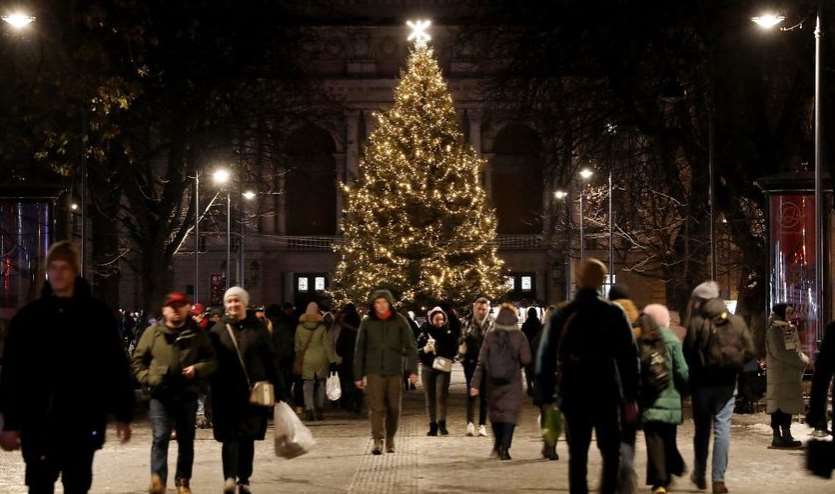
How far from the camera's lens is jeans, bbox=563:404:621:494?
10.5 metres

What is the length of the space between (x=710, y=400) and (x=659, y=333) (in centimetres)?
118

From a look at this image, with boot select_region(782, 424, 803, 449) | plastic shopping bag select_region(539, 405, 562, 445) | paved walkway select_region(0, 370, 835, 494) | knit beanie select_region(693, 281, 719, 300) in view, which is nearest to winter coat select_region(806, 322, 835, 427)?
plastic shopping bag select_region(539, 405, 562, 445)

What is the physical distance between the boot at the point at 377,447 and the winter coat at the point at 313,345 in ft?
19.7

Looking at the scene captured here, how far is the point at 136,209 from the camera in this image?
118 feet

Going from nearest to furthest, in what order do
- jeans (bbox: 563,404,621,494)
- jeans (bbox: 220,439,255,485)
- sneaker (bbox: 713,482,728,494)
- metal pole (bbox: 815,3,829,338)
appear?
jeans (bbox: 563,404,621,494) → jeans (bbox: 220,439,255,485) → sneaker (bbox: 713,482,728,494) → metal pole (bbox: 815,3,829,338)

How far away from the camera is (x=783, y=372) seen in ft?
60.5

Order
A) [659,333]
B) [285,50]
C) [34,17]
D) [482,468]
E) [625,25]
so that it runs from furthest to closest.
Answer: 1. [285,50]
2. [625,25]
3. [34,17]
4. [482,468]
5. [659,333]

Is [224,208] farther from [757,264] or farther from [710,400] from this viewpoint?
[710,400]

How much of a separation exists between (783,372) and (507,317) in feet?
10.0

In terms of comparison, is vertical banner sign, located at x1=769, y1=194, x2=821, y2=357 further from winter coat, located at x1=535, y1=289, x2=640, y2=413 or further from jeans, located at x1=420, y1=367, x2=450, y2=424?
winter coat, located at x1=535, y1=289, x2=640, y2=413

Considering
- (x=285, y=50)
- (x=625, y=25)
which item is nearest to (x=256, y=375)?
(x=625, y=25)

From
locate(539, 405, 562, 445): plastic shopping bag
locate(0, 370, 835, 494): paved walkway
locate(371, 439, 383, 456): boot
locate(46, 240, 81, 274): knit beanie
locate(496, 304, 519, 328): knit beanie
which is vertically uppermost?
locate(46, 240, 81, 274): knit beanie

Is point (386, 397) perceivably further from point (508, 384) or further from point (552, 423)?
point (552, 423)

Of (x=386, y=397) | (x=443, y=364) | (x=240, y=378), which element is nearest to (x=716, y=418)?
(x=240, y=378)
